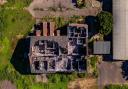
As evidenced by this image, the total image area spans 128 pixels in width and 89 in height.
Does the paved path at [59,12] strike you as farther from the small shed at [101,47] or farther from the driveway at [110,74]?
the driveway at [110,74]

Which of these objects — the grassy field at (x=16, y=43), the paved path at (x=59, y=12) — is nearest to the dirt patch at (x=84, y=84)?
the grassy field at (x=16, y=43)

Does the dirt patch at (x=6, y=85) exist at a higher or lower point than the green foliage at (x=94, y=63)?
lower

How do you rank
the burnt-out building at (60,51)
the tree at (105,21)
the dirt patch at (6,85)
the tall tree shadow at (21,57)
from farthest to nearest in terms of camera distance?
1. the dirt patch at (6,85)
2. the tall tree shadow at (21,57)
3. the tree at (105,21)
4. the burnt-out building at (60,51)

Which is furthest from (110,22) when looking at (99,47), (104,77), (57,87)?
(57,87)

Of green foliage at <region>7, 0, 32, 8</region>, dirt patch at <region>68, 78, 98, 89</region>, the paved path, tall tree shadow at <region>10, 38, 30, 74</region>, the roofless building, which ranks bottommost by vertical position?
dirt patch at <region>68, 78, 98, 89</region>

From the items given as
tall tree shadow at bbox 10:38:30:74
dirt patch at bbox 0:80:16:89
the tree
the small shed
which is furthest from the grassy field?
the small shed

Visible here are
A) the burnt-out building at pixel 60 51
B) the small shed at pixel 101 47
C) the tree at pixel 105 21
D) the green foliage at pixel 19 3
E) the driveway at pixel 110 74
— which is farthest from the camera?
the driveway at pixel 110 74

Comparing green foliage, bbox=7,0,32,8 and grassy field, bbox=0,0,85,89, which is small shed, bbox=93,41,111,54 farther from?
green foliage, bbox=7,0,32,8
